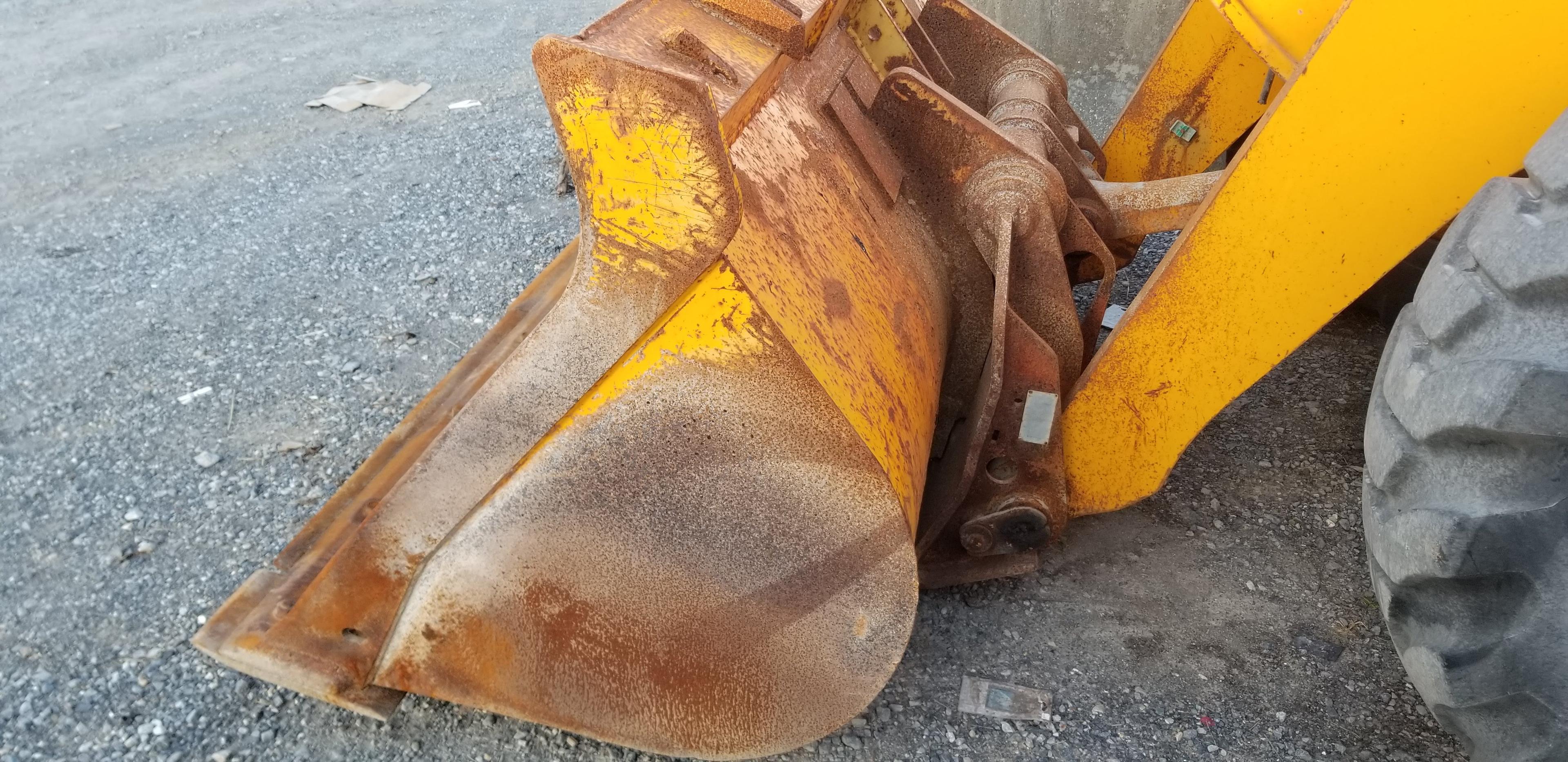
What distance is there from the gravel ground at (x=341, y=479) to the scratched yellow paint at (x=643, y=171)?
995mm

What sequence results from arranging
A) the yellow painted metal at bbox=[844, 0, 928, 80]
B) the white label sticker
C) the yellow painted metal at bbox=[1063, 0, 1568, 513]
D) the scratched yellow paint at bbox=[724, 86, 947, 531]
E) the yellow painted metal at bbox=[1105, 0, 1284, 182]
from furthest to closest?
the yellow painted metal at bbox=[1105, 0, 1284, 182] → the yellow painted metal at bbox=[844, 0, 928, 80] → the white label sticker → the scratched yellow paint at bbox=[724, 86, 947, 531] → the yellow painted metal at bbox=[1063, 0, 1568, 513]

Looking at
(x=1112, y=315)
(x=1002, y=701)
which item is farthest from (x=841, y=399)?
(x=1112, y=315)

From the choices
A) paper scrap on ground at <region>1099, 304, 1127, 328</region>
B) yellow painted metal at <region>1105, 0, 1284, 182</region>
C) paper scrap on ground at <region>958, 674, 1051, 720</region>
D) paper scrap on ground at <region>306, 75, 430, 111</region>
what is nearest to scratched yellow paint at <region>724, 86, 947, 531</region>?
paper scrap on ground at <region>958, 674, 1051, 720</region>

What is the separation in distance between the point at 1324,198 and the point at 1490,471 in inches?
21.7

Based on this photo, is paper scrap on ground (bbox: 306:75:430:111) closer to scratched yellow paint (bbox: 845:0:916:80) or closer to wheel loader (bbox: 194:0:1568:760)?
scratched yellow paint (bbox: 845:0:916:80)

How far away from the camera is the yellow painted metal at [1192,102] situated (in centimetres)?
288

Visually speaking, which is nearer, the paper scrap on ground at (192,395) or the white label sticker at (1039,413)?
the white label sticker at (1039,413)

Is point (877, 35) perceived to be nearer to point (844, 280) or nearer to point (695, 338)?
point (844, 280)

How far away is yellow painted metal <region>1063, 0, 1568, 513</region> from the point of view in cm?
148

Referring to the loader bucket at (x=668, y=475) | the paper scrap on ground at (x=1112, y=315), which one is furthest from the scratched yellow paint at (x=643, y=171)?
the paper scrap on ground at (x=1112, y=315)

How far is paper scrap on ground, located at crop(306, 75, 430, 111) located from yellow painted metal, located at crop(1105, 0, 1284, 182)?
382cm

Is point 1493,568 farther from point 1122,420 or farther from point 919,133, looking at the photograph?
point 919,133

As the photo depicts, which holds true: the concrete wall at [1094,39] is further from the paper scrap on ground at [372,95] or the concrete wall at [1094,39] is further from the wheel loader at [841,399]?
the paper scrap on ground at [372,95]

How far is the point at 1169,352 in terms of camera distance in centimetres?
192
